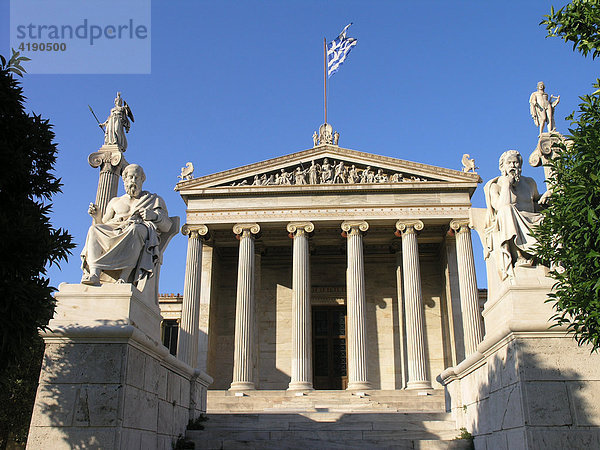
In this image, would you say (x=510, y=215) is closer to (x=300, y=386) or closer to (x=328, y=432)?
(x=328, y=432)

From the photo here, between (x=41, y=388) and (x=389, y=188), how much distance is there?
2163 cm

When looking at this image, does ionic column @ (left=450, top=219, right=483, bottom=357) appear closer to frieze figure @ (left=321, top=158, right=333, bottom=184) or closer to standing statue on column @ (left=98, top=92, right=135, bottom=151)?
frieze figure @ (left=321, top=158, right=333, bottom=184)

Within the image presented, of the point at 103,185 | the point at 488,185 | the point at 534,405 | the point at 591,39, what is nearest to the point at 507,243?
the point at 488,185

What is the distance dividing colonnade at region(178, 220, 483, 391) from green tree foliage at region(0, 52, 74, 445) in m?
18.1

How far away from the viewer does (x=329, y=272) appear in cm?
3155

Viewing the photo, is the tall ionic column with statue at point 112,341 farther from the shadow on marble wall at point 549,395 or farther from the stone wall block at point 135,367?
the shadow on marble wall at point 549,395

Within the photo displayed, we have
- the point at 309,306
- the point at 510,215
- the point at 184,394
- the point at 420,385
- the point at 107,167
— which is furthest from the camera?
the point at 309,306

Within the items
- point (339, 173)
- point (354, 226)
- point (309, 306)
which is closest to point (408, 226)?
point (354, 226)

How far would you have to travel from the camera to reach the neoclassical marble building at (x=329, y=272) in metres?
25.8

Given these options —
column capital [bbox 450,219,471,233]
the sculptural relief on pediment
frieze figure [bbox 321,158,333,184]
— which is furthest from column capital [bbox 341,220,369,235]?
column capital [bbox 450,219,471,233]

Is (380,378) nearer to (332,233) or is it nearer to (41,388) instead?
(332,233)

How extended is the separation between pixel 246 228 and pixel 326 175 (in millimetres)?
4750

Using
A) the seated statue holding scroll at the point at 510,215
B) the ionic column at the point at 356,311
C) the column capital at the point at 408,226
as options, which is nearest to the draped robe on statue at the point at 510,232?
the seated statue holding scroll at the point at 510,215

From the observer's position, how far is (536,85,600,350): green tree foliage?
21.3 ft
